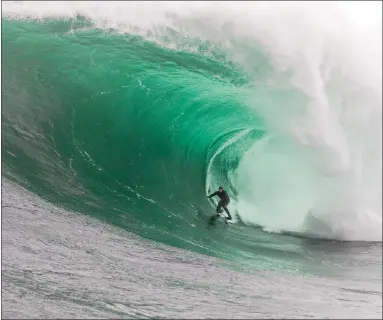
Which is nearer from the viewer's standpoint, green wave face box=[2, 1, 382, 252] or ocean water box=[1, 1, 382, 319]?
ocean water box=[1, 1, 382, 319]

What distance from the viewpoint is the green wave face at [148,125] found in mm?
6906

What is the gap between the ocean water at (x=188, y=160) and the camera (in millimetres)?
4859

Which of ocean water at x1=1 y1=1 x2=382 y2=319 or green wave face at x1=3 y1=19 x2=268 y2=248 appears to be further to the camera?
green wave face at x1=3 y1=19 x2=268 y2=248

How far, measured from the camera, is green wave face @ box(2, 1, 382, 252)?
22.7 feet

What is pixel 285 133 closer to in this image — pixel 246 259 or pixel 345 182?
pixel 345 182

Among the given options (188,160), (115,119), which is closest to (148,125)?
(115,119)

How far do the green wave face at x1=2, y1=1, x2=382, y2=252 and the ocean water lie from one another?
4cm

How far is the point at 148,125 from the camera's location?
29.7 feet

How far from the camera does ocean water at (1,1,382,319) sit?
15.9ft

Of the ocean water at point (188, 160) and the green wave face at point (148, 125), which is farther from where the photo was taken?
the green wave face at point (148, 125)

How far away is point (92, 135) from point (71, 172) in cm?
129

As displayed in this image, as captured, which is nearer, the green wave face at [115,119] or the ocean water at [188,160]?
the ocean water at [188,160]

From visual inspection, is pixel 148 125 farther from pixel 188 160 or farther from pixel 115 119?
pixel 188 160

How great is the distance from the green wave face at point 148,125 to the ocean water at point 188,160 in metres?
0.04
